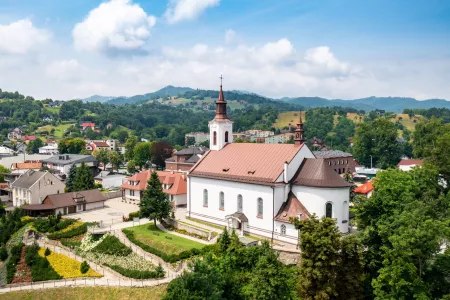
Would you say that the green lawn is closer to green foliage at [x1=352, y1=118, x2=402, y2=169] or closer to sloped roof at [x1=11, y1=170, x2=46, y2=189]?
sloped roof at [x1=11, y1=170, x2=46, y2=189]

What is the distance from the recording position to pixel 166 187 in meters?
56.2

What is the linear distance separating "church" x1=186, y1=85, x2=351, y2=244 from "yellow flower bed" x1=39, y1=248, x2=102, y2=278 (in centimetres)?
1484

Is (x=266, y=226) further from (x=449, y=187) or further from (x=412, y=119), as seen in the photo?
(x=412, y=119)

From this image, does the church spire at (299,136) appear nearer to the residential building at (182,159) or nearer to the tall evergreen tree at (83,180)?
the tall evergreen tree at (83,180)

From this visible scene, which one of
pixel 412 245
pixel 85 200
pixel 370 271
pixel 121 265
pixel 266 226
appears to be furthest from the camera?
pixel 85 200

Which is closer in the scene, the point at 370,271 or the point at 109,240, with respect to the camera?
the point at 370,271

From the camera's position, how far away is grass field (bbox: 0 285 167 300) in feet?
103

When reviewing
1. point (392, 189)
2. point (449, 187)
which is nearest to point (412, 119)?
point (449, 187)

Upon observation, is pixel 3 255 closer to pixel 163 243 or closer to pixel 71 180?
pixel 163 243

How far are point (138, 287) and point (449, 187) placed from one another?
Answer: 107 feet

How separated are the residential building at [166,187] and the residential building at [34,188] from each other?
10605 millimetres

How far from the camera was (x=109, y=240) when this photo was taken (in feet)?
136

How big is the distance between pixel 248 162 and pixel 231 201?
478cm

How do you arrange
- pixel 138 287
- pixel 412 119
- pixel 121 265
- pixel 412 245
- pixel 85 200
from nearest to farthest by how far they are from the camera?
1. pixel 412 245
2. pixel 138 287
3. pixel 121 265
4. pixel 85 200
5. pixel 412 119
